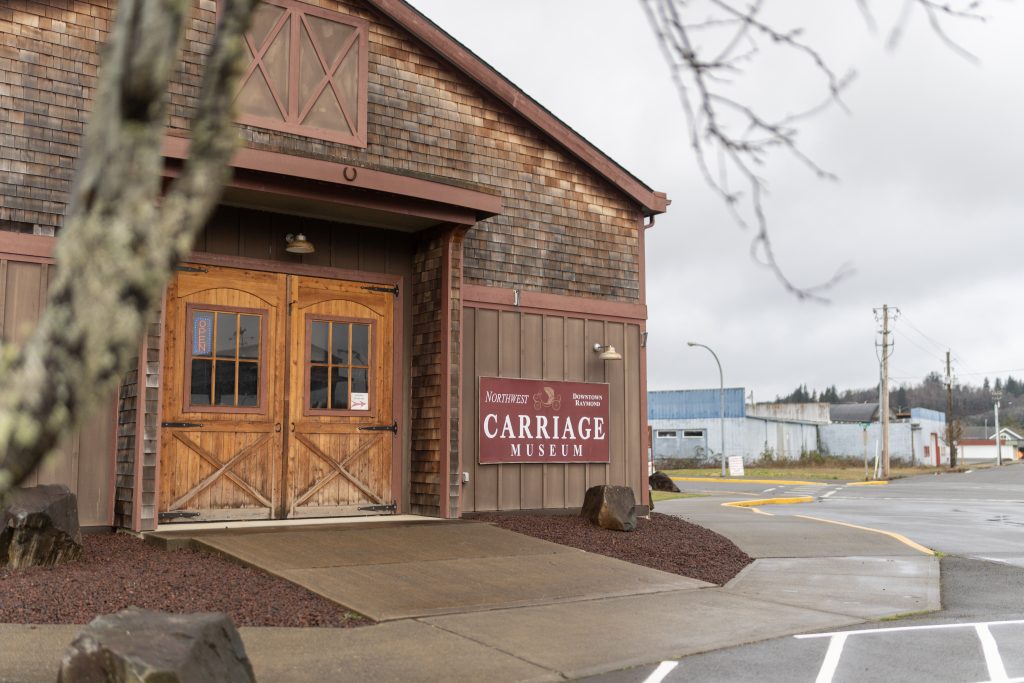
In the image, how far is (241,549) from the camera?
30.0 feet

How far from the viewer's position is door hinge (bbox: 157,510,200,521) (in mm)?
10677

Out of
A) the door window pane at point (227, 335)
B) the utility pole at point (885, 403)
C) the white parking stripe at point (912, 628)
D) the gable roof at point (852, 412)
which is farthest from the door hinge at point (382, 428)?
the gable roof at point (852, 412)

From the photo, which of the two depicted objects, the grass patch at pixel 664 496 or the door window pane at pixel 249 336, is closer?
the door window pane at pixel 249 336

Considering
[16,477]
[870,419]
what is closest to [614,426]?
[16,477]

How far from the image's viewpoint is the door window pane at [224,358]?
1122 cm

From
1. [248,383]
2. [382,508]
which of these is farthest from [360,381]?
[382,508]

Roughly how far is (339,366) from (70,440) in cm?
323

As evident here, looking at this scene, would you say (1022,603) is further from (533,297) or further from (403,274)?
(403,274)

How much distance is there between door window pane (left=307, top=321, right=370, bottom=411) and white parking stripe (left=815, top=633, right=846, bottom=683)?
6.72 meters

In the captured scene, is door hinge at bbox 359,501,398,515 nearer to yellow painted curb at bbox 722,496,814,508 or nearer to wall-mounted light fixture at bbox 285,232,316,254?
wall-mounted light fixture at bbox 285,232,316,254

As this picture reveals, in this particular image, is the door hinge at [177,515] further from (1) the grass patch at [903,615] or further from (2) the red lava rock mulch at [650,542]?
(1) the grass patch at [903,615]

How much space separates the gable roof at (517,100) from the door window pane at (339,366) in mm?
3736

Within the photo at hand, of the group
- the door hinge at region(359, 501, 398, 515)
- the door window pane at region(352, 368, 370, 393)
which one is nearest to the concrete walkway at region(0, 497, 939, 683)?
the door hinge at region(359, 501, 398, 515)

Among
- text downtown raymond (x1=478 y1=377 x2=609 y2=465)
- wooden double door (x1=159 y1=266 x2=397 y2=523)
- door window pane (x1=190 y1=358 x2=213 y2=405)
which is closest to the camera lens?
wooden double door (x1=159 y1=266 x2=397 y2=523)
